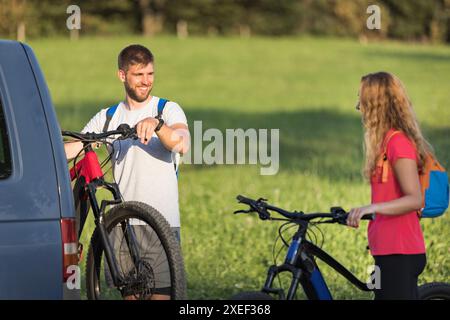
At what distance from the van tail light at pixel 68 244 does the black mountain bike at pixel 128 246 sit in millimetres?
563

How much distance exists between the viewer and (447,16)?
81750 millimetres

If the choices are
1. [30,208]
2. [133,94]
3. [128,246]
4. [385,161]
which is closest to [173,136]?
[133,94]

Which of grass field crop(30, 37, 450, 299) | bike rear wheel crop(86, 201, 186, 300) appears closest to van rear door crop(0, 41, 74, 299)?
bike rear wheel crop(86, 201, 186, 300)

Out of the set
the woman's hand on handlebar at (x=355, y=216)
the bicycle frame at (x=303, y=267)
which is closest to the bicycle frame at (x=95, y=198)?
the bicycle frame at (x=303, y=267)

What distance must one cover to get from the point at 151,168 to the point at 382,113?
1373 millimetres

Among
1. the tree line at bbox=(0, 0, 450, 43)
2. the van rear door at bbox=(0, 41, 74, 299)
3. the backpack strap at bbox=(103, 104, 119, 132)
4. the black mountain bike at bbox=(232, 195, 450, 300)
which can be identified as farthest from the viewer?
the tree line at bbox=(0, 0, 450, 43)

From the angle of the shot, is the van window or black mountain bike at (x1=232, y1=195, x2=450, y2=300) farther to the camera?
black mountain bike at (x1=232, y1=195, x2=450, y2=300)

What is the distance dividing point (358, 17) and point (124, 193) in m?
76.3

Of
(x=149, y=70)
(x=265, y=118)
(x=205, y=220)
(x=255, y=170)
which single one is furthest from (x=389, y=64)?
(x=149, y=70)

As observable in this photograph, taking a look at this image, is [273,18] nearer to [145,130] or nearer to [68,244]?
[145,130]

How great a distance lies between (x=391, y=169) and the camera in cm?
557

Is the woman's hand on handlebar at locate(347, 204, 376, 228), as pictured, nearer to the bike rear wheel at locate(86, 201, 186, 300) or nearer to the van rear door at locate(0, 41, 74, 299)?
the bike rear wheel at locate(86, 201, 186, 300)

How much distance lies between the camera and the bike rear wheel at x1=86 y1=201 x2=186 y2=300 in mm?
5383

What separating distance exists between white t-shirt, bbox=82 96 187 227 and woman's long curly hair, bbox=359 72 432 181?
108cm
